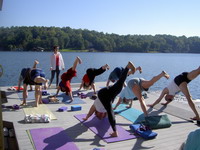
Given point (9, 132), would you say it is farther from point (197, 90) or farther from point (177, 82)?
point (197, 90)

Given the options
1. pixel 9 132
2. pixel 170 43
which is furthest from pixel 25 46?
pixel 170 43

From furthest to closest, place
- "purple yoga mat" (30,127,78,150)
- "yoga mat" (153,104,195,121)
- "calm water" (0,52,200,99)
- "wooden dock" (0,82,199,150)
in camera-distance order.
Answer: "calm water" (0,52,200,99), "yoga mat" (153,104,195,121), "wooden dock" (0,82,199,150), "purple yoga mat" (30,127,78,150)

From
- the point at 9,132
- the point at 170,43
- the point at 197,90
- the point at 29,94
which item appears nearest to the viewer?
the point at 9,132

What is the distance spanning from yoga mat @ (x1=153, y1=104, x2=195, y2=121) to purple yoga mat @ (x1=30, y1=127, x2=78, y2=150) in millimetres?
3094

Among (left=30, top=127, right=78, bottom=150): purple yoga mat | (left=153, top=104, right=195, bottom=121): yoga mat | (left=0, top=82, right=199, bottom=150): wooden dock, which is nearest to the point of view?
(left=30, top=127, right=78, bottom=150): purple yoga mat

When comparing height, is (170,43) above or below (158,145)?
above

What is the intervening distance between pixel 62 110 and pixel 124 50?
6151 centimetres

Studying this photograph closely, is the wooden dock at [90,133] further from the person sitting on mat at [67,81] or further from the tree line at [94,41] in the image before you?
the tree line at [94,41]

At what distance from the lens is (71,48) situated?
5291 cm

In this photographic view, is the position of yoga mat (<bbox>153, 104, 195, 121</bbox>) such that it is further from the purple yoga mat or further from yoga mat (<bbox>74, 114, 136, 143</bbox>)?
the purple yoga mat

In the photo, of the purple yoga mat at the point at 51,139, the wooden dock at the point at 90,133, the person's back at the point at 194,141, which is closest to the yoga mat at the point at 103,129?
the wooden dock at the point at 90,133

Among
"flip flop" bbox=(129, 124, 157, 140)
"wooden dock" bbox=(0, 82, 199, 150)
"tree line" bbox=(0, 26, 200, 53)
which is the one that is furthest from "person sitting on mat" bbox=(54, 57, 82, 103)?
"tree line" bbox=(0, 26, 200, 53)

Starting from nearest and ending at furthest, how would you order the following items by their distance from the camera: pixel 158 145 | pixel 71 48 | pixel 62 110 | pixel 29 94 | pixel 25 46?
pixel 158 145
pixel 62 110
pixel 29 94
pixel 25 46
pixel 71 48

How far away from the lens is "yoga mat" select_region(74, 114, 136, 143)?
412cm
